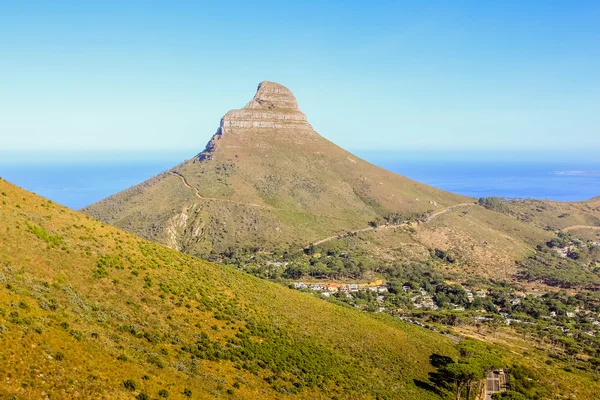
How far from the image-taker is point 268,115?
6826 inches

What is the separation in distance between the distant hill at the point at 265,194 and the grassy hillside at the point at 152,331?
75.4 metres

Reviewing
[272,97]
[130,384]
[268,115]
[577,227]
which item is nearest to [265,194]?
[268,115]

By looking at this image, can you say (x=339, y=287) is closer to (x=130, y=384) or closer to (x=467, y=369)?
(x=467, y=369)

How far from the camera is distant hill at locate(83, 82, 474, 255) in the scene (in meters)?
116

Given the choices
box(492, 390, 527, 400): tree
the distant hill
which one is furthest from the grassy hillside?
the distant hill

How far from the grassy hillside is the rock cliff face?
138391 millimetres

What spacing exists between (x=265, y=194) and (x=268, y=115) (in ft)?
173

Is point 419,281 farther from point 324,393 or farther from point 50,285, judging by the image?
point 50,285

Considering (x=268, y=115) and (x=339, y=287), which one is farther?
(x=268, y=115)

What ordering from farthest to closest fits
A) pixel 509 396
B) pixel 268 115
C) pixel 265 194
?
pixel 268 115, pixel 265 194, pixel 509 396

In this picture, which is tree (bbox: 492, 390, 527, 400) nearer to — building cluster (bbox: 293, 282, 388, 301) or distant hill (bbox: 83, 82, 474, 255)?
building cluster (bbox: 293, 282, 388, 301)

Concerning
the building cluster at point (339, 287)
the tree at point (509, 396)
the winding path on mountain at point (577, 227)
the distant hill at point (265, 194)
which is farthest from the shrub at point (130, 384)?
the winding path on mountain at point (577, 227)

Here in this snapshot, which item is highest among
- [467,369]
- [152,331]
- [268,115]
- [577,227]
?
[268,115]

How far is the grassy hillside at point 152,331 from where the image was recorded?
14750 millimetres
